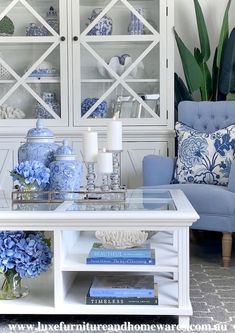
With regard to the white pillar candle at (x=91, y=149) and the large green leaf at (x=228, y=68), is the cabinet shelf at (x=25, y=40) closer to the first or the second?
the large green leaf at (x=228, y=68)

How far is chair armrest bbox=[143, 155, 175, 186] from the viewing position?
332 centimetres

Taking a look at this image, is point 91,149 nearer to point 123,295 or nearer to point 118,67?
point 123,295

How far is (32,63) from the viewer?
3.85 metres

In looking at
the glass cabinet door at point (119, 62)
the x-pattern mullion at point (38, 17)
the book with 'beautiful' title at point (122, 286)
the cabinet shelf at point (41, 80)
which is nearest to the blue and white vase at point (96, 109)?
the glass cabinet door at point (119, 62)

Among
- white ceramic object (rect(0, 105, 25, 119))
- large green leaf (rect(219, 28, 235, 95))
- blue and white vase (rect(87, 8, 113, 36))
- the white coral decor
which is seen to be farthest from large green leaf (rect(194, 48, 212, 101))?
the white coral decor

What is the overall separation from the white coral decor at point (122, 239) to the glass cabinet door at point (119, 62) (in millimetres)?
1703

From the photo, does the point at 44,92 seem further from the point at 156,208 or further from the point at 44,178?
the point at 156,208

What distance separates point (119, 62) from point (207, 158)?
1006 millimetres

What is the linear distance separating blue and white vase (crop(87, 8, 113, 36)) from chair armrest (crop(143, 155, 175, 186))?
1.02 meters

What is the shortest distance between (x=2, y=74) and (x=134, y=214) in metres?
2.32

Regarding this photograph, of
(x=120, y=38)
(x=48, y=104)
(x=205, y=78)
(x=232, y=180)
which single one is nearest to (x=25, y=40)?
(x=48, y=104)

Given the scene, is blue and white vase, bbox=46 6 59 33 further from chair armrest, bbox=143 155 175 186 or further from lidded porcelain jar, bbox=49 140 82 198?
lidded porcelain jar, bbox=49 140 82 198

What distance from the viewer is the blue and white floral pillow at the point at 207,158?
327 centimetres

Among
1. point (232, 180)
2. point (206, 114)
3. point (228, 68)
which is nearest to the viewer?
point (232, 180)
